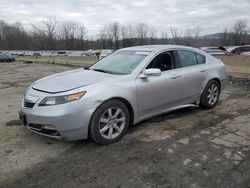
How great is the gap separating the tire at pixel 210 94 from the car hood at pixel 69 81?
2.40 metres

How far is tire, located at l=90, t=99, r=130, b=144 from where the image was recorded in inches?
161

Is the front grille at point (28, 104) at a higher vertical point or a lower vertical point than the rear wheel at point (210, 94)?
higher

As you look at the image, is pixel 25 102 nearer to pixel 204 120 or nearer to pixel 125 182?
pixel 125 182

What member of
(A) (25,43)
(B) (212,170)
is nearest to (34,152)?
(B) (212,170)

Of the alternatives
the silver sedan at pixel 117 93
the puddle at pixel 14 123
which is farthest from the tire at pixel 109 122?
the puddle at pixel 14 123

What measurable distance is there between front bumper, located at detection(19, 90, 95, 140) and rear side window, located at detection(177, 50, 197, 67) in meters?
2.36

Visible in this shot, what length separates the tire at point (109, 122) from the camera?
4.10 m

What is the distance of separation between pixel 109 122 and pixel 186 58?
2.35 m

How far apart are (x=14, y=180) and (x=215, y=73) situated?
4641mm

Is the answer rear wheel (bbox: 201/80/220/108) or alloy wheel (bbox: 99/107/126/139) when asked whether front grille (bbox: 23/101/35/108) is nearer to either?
alloy wheel (bbox: 99/107/126/139)

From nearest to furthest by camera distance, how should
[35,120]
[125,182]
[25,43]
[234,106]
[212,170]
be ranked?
[125,182] < [212,170] < [35,120] < [234,106] < [25,43]

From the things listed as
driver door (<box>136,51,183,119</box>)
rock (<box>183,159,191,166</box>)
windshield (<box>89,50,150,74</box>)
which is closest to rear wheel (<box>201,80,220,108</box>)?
driver door (<box>136,51,183,119</box>)

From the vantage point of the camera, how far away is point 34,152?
13.5 ft

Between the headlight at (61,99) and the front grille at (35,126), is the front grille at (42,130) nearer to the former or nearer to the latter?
the front grille at (35,126)
